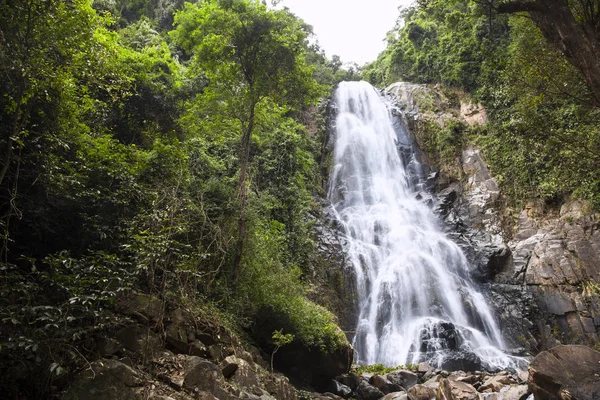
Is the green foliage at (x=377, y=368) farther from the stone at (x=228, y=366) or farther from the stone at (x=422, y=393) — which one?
the stone at (x=228, y=366)

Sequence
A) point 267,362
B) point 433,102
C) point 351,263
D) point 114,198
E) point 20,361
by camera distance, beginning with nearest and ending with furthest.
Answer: point 20,361 < point 114,198 < point 267,362 < point 351,263 < point 433,102

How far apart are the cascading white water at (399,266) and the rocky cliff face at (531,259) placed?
769 mm

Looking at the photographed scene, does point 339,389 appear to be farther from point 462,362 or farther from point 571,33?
point 571,33

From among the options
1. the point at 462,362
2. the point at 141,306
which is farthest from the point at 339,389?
the point at 141,306

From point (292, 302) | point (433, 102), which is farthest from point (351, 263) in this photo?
point (433, 102)

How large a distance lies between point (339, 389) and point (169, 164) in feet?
21.2

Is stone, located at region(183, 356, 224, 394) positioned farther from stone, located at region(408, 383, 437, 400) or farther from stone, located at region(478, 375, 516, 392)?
stone, located at region(478, 375, 516, 392)

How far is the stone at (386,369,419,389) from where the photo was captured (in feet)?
31.8

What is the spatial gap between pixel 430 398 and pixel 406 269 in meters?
7.36

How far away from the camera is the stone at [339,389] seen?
9016 mm

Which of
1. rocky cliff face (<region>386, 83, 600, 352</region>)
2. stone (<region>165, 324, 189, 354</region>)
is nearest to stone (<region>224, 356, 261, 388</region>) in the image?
stone (<region>165, 324, 189, 354</region>)

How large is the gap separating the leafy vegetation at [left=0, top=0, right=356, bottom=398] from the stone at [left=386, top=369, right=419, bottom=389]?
206 cm

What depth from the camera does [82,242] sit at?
5.41m

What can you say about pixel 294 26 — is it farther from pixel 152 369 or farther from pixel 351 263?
pixel 351 263
